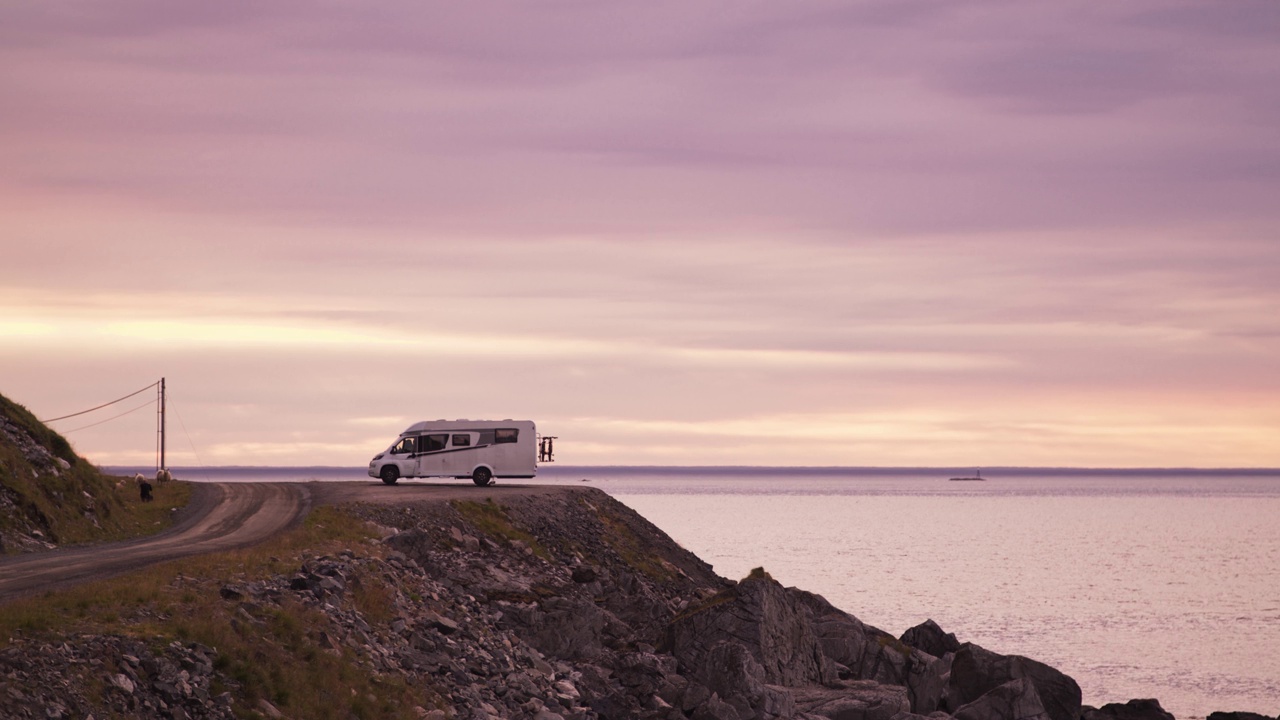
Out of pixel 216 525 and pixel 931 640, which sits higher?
pixel 216 525

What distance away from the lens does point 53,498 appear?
143 feet

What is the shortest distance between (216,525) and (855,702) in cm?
2246

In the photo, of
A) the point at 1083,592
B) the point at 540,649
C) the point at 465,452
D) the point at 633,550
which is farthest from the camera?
the point at 1083,592

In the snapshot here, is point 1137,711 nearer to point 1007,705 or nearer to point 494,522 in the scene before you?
point 1007,705

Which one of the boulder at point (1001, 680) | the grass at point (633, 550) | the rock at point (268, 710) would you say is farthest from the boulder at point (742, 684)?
the grass at point (633, 550)

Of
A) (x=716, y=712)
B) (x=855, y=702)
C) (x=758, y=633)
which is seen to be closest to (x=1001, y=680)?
(x=855, y=702)

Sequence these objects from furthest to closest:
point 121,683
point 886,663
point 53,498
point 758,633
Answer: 1. point 53,498
2. point 886,663
3. point 758,633
4. point 121,683

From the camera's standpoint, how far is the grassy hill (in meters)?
40.4

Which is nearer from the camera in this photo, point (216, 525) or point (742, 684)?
point (742, 684)

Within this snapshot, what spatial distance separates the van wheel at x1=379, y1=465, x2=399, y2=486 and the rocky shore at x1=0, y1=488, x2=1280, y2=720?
11086 mm

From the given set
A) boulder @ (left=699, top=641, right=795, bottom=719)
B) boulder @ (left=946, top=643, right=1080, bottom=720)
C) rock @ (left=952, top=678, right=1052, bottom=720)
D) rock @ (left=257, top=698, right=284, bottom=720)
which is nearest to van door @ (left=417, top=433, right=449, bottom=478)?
boulder @ (left=946, top=643, right=1080, bottom=720)

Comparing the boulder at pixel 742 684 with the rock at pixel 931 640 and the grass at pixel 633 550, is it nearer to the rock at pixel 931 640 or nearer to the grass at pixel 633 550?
the rock at pixel 931 640

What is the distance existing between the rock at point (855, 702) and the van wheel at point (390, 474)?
2938 centimetres

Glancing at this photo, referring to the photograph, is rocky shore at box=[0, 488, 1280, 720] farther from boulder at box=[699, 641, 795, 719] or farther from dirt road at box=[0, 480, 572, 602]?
dirt road at box=[0, 480, 572, 602]
